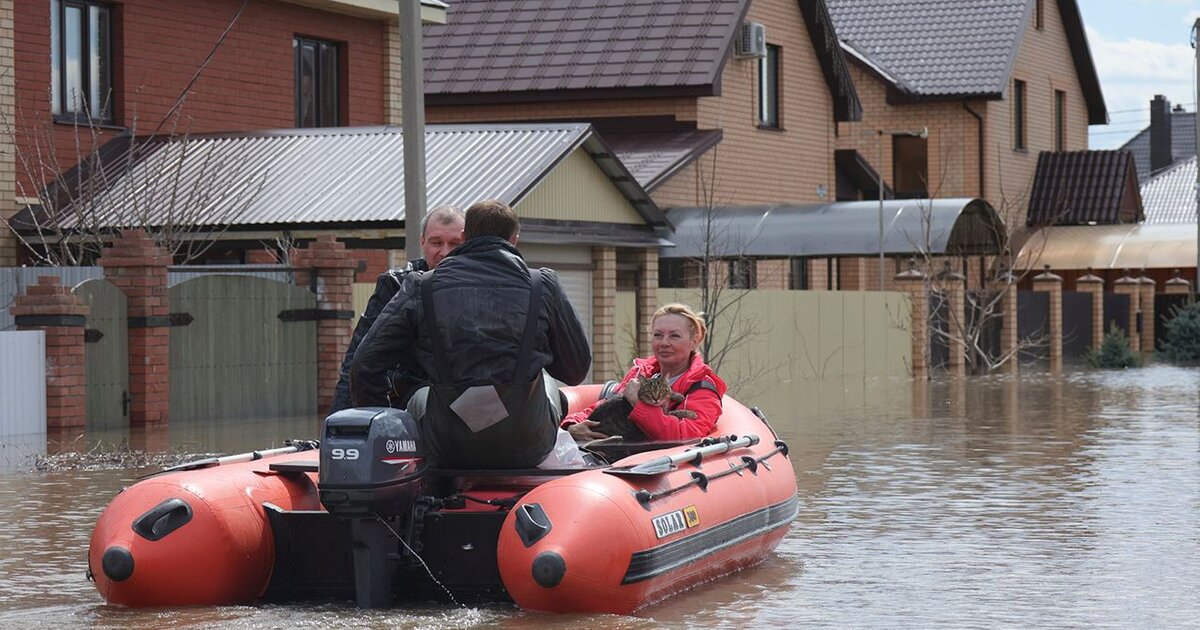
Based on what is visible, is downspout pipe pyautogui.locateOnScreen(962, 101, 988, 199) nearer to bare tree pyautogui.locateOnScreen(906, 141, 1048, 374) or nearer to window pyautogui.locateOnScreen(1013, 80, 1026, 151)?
window pyautogui.locateOnScreen(1013, 80, 1026, 151)

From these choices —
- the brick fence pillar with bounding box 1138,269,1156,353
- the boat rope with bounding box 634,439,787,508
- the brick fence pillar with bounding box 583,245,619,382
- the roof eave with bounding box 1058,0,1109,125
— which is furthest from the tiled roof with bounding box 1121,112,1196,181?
the boat rope with bounding box 634,439,787,508

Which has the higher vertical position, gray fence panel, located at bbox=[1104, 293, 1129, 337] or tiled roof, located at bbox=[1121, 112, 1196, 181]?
tiled roof, located at bbox=[1121, 112, 1196, 181]

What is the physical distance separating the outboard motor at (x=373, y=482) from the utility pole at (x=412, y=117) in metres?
8.12

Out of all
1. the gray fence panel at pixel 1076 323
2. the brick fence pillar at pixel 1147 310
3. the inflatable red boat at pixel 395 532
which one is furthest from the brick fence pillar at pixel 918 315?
the inflatable red boat at pixel 395 532

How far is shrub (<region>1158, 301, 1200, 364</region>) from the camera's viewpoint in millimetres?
39500

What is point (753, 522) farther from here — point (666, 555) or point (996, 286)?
point (996, 286)

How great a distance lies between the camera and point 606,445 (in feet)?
34.9

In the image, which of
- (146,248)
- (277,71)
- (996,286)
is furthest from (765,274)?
(146,248)

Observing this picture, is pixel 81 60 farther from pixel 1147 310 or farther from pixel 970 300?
pixel 1147 310

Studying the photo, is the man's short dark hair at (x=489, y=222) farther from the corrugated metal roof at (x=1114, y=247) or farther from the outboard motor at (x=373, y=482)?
the corrugated metal roof at (x=1114, y=247)

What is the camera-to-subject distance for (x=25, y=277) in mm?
20562

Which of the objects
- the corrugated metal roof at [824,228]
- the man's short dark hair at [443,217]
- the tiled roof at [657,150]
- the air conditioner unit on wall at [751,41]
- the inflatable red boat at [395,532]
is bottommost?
the inflatable red boat at [395,532]

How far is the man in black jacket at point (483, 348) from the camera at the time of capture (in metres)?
9.04

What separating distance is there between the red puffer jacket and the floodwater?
31.3 inches
